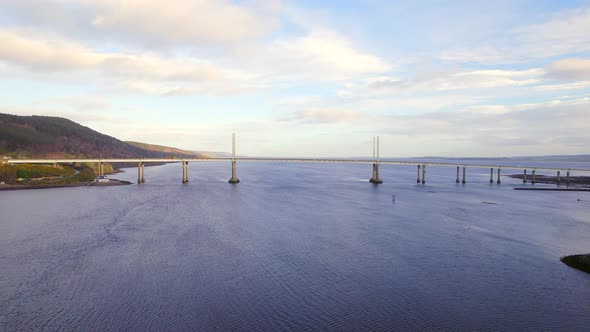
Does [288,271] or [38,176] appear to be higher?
[38,176]

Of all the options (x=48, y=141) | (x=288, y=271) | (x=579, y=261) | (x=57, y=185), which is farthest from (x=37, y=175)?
(x=579, y=261)

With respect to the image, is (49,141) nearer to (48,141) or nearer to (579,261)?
(48,141)

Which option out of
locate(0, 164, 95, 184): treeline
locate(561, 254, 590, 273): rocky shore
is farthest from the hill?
locate(561, 254, 590, 273): rocky shore

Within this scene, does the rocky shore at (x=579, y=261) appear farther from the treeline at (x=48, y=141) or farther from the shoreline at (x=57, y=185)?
the treeline at (x=48, y=141)

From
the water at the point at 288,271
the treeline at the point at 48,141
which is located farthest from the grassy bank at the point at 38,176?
the treeline at the point at 48,141

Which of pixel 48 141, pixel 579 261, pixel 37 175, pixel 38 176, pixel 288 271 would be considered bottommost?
pixel 288 271

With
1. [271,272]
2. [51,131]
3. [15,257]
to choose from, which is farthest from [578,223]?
[51,131]

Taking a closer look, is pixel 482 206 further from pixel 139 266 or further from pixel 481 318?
pixel 139 266

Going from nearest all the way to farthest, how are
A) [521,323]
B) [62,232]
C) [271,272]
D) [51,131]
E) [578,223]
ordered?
[521,323] → [271,272] → [62,232] → [578,223] → [51,131]
